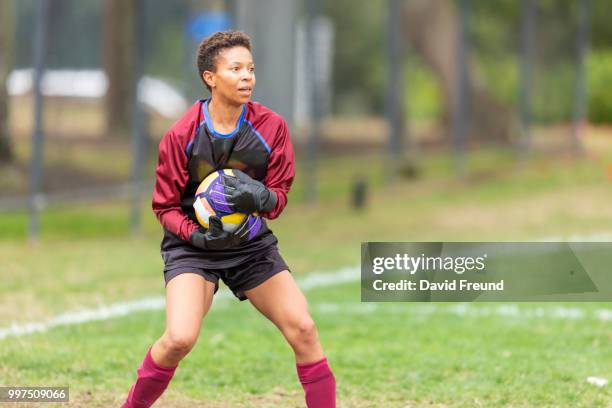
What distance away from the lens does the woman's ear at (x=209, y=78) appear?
545 centimetres

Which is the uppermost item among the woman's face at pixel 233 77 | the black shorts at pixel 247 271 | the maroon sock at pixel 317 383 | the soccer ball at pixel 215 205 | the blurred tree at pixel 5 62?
the blurred tree at pixel 5 62

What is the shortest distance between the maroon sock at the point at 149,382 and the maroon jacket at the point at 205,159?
55 centimetres

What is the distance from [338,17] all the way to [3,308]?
890 centimetres

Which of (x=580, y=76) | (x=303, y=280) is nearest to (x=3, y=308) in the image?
(x=303, y=280)

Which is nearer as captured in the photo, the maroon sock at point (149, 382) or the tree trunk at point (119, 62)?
the maroon sock at point (149, 382)

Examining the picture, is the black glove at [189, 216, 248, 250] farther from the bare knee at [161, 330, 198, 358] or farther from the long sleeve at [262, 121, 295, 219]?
the bare knee at [161, 330, 198, 358]

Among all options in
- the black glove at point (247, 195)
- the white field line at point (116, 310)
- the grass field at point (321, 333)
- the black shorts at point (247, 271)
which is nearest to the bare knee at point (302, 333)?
the black shorts at point (247, 271)

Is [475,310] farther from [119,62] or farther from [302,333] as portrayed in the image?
[119,62]

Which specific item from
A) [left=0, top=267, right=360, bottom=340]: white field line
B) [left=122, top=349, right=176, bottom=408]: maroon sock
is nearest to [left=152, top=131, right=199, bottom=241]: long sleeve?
[left=122, top=349, right=176, bottom=408]: maroon sock

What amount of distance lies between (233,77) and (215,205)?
556mm

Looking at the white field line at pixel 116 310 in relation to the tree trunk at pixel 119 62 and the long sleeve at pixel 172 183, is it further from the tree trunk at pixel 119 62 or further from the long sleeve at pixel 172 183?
the tree trunk at pixel 119 62

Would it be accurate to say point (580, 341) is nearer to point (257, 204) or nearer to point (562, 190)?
point (257, 204)

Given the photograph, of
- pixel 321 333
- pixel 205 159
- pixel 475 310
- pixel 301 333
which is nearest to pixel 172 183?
pixel 205 159

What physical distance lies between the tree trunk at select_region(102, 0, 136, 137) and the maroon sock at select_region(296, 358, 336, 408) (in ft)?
28.3
